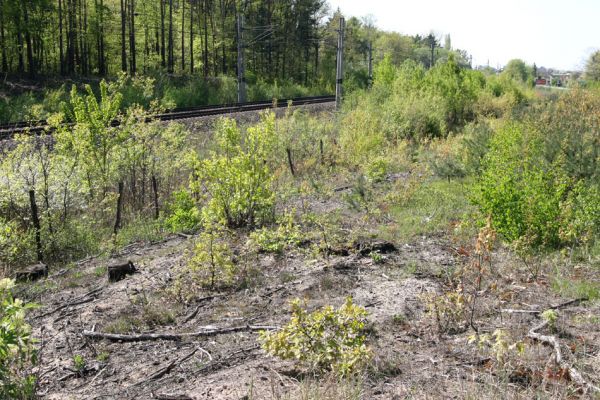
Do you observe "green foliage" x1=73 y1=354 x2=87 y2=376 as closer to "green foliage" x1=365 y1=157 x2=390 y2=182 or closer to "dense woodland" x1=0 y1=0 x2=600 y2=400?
"dense woodland" x1=0 y1=0 x2=600 y2=400

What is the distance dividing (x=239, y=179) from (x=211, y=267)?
209 centimetres

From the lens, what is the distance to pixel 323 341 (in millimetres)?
4668

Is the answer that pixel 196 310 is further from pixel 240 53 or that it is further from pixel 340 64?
pixel 240 53

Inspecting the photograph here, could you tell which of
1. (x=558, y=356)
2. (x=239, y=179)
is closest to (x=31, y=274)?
(x=239, y=179)

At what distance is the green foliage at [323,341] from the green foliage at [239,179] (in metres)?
4.15

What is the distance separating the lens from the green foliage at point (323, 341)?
447 cm

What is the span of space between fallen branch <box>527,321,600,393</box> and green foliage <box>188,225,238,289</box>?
3557 mm

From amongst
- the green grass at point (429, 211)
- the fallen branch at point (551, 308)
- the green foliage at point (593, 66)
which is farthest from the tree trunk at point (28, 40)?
the green foliage at point (593, 66)

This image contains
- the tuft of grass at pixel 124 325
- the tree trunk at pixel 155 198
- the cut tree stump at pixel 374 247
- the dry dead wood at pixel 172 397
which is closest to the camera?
the dry dead wood at pixel 172 397

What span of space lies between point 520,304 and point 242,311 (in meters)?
2.97

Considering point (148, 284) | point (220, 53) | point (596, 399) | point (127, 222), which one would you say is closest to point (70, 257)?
point (127, 222)

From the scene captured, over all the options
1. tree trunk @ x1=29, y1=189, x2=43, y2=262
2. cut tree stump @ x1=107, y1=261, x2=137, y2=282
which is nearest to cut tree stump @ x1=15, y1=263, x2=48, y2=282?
tree trunk @ x1=29, y1=189, x2=43, y2=262

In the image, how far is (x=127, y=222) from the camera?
467 inches

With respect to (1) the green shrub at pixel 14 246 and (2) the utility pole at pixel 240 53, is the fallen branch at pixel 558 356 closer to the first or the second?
(1) the green shrub at pixel 14 246
